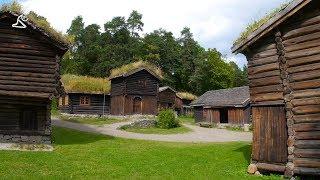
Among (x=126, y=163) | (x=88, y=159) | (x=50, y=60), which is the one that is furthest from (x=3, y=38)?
(x=126, y=163)

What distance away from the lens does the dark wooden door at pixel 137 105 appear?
174 ft

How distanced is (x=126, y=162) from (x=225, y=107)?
107ft

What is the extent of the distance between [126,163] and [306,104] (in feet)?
27.2

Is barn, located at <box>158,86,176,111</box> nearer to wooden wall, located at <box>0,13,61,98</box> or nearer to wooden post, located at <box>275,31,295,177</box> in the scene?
wooden wall, located at <box>0,13,61,98</box>

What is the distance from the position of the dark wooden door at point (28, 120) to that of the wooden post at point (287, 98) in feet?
50.9

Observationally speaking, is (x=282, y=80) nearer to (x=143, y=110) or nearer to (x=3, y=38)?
(x=3, y=38)

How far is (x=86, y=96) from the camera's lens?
55.4 m

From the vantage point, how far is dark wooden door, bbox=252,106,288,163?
15508mm

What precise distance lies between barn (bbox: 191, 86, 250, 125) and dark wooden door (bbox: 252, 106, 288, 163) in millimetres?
31277

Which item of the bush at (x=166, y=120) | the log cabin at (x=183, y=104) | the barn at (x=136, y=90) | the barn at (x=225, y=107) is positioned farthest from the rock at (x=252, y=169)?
the log cabin at (x=183, y=104)

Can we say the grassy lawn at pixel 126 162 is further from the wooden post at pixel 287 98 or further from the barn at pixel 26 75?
the barn at pixel 26 75

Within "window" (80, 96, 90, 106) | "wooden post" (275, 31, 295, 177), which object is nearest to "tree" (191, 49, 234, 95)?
A: "window" (80, 96, 90, 106)

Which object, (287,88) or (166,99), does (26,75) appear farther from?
(166,99)

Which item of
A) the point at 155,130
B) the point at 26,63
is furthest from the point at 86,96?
the point at 26,63
